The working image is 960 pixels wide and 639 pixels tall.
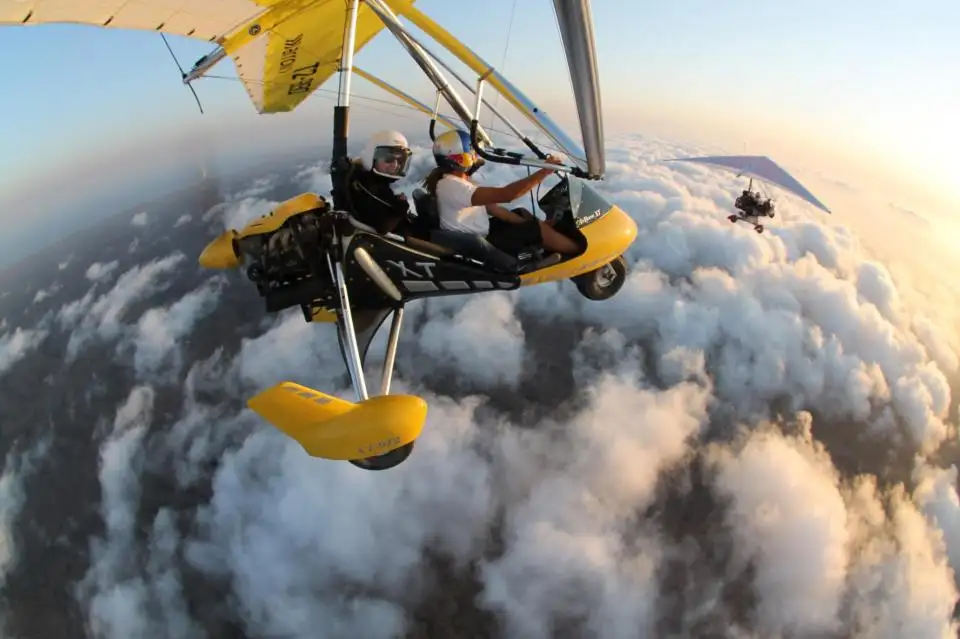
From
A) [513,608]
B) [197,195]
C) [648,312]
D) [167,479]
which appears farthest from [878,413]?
[197,195]

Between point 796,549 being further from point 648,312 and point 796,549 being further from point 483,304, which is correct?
point 483,304

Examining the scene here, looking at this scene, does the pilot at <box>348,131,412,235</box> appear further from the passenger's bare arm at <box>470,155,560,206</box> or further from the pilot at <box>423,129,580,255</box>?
the passenger's bare arm at <box>470,155,560,206</box>

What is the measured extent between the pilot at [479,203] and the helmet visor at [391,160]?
0.42 metres

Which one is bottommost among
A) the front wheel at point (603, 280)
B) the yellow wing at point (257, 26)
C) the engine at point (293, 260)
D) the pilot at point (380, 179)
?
the front wheel at point (603, 280)

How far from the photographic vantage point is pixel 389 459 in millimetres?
5410

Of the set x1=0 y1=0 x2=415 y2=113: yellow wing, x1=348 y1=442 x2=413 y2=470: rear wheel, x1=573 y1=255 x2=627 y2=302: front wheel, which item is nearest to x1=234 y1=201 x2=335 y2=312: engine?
x1=348 y1=442 x2=413 y2=470: rear wheel

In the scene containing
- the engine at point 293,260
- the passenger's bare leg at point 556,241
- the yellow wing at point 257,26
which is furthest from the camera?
the passenger's bare leg at point 556,241

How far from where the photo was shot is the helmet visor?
5.36 metres

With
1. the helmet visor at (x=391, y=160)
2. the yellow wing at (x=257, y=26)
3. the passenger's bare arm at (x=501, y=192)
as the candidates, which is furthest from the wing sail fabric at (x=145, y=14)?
the passenger's bare arm at (x=501, y=192)

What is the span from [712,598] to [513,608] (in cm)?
2632

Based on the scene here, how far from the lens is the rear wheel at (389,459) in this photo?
514cm

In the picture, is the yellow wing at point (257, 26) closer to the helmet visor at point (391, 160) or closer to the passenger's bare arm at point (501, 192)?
the helmet visor at point (391, 160)

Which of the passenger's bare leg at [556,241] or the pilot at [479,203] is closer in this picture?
the pilot at [479,203]

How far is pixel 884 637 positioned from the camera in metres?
58.3
